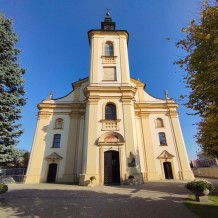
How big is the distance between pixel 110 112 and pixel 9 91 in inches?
420

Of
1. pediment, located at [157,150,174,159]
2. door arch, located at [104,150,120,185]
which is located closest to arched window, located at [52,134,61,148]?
door arch, located at [104,150,120,185]

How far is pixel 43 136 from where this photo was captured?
2155cm

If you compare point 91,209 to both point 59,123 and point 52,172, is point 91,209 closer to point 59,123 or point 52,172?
point 52,172

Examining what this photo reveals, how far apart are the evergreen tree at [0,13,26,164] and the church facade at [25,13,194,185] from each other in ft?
25.0

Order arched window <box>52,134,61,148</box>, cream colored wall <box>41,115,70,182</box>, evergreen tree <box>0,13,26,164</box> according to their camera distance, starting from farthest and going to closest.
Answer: arched window <box>52,134,61,148</box>, cream colored wall <box>41,115,70,182</box>, evergreen tree <box>0,13,26,164</box>

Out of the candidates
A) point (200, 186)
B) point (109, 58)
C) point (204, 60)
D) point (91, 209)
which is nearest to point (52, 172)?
point (91, 209)

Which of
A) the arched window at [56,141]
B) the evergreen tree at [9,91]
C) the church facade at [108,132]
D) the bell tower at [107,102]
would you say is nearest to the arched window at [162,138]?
the church facade at [108,132]

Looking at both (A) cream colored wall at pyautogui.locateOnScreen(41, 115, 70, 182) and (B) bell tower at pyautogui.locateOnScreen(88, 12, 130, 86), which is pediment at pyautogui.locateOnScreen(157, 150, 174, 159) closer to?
(B) bell tower at pyautogui.locateOnScreen(88, 12, 130, 86)

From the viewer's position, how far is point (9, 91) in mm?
11531

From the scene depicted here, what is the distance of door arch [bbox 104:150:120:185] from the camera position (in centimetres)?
1648

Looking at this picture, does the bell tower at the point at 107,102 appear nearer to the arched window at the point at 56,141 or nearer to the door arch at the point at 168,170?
the arched window at the point at 56,141

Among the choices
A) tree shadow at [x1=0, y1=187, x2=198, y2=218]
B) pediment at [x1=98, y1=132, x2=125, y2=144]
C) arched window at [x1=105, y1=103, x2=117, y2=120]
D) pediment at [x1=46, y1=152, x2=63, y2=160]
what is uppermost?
arched window at [x1=105, y1=103, x2=117, y2=120]

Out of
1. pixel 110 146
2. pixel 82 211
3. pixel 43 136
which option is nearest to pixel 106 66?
pixel 110 146

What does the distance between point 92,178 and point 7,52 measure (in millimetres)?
12107
